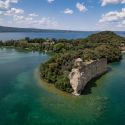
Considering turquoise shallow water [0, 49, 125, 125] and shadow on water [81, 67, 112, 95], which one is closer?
turquoise shallow water [0, 49, 125, 125]

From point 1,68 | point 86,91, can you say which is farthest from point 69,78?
point 1,68

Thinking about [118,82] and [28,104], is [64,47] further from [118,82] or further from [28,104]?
[28,104]

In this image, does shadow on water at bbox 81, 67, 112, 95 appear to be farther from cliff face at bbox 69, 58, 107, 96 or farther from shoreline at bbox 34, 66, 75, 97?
shoreline at bbox 34, 66, 75, 97

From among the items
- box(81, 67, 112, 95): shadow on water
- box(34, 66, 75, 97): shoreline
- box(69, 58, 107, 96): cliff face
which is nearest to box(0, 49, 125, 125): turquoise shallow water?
box(34, 66, 75, 97): shoreline

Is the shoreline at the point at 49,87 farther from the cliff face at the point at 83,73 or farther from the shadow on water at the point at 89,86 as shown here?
the shadow on water at the point at 89,86

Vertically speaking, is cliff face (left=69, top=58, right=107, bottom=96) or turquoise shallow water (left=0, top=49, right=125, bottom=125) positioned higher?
cliff face (left=69, top=58, right=107, bottom=96)

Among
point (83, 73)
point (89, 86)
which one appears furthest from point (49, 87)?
point (89, 86)
